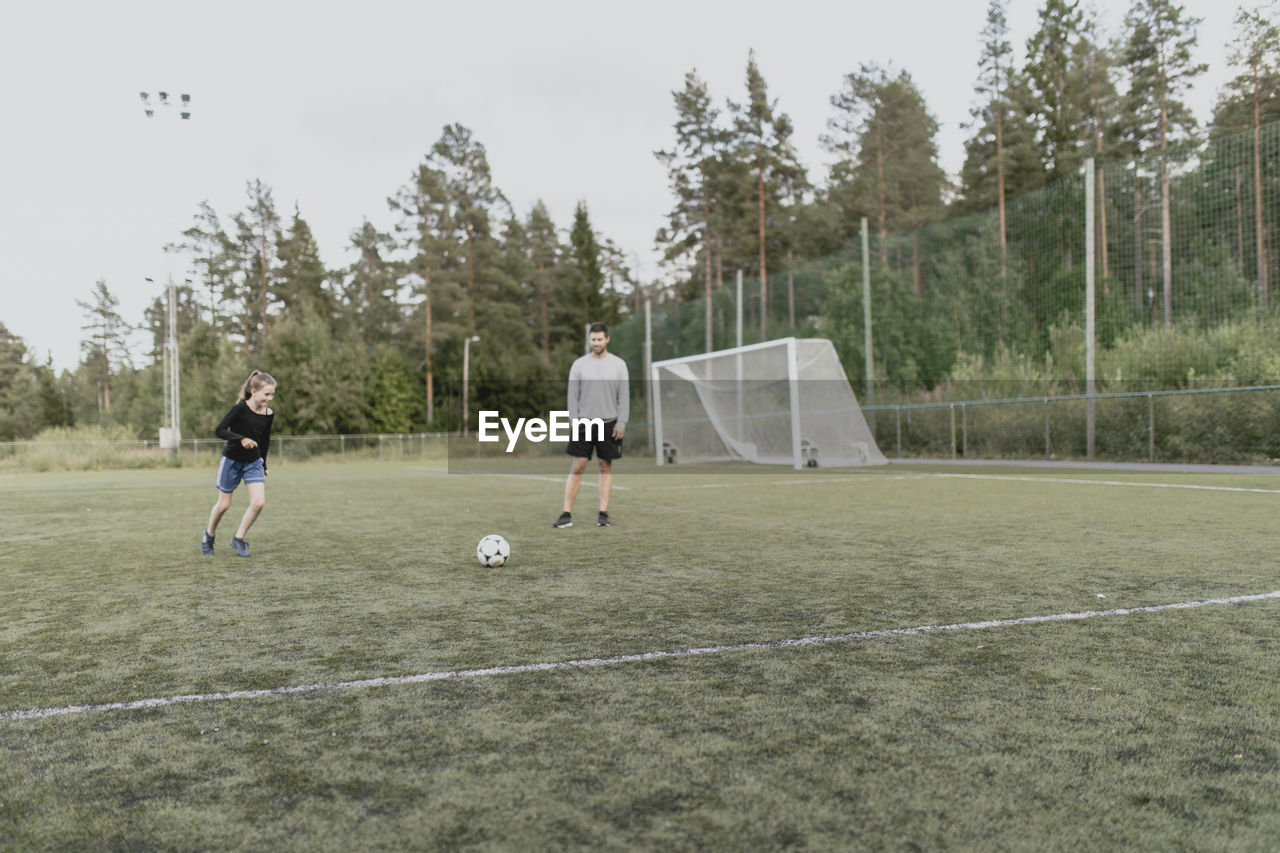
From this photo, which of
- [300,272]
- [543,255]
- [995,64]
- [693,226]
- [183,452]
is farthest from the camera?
[543,255]

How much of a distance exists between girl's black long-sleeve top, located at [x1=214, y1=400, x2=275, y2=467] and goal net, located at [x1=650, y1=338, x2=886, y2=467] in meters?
12.1

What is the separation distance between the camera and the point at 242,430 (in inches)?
247

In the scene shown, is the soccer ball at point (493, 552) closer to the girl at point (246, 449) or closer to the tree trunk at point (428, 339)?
the girl at point (246, 449)

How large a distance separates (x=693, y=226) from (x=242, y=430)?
40596mm

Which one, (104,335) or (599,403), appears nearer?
(599,403)

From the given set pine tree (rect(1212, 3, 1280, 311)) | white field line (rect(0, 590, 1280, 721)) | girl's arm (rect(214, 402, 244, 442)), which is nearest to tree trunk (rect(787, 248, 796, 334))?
pine tree (rect(1212, 3, 1280, 311))

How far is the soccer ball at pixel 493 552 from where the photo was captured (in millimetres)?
5668

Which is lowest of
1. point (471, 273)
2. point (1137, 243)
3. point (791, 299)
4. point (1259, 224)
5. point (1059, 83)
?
point (1259, 224)

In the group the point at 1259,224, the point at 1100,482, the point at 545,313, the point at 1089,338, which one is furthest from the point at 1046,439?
the point at 545,313

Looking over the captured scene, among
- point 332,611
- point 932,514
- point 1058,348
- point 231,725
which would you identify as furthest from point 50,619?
point 1058,348

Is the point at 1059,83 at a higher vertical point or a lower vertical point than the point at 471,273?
higher

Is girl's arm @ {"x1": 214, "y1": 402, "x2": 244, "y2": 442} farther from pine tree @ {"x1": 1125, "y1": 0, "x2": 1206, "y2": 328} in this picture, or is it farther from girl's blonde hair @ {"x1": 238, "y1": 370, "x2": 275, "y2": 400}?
pine tree @ {"x1": 1125, "y1": 0, "x2": 1206, "y2": 328}

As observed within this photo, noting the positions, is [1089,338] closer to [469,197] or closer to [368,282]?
[469,197]

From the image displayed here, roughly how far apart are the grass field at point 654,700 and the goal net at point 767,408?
11871 mm
